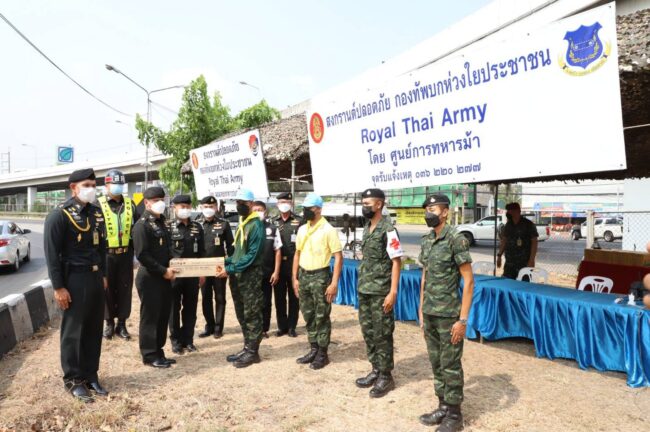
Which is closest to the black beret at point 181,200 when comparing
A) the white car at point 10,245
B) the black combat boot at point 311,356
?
the black combat boot at point 311,356

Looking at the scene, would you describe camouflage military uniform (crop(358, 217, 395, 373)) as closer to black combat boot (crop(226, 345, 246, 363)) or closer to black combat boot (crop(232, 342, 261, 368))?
black combat boot (crop(232, 342, 261, 368))

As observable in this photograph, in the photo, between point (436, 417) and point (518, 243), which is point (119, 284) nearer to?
point (436, 417)

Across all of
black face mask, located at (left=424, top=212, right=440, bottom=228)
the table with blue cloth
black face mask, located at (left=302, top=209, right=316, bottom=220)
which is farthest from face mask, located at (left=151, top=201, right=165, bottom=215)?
the table with blue cloth

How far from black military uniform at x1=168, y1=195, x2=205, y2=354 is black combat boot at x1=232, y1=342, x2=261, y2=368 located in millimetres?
843

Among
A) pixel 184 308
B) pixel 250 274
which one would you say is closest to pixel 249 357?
pixel 250 274

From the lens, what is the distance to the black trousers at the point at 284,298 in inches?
235

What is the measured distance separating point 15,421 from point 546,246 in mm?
22113

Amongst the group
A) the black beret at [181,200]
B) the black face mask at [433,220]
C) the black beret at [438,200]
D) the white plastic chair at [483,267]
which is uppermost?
the black beret at [181,200]

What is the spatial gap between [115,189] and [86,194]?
159cm

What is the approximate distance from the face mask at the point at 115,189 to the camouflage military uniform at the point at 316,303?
7.81 ft

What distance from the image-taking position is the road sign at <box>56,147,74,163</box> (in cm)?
4503

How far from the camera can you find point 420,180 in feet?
17.0

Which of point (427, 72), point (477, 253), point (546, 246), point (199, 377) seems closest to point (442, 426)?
point (199, 377)

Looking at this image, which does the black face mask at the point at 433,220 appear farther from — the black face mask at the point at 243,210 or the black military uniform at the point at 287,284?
the black military uniform at the point at 287,284
